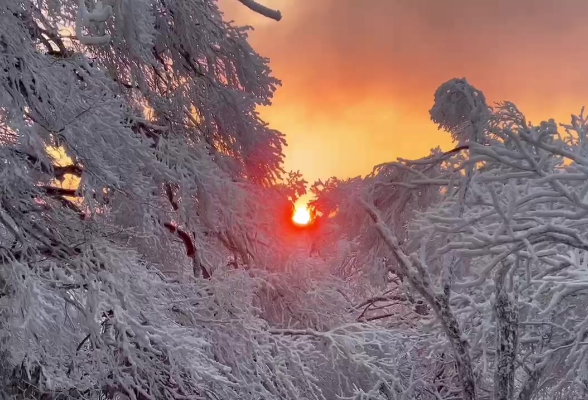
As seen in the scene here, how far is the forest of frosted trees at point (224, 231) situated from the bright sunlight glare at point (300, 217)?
151mm

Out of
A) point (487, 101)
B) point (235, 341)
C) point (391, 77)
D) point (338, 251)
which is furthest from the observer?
point (391, 77)

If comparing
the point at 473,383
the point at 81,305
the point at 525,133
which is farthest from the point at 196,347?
the point at 525,133

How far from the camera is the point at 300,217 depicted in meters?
6.27

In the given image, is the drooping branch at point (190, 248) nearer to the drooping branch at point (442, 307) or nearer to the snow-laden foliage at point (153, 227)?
the snow-laden foliage at point (153, 227)

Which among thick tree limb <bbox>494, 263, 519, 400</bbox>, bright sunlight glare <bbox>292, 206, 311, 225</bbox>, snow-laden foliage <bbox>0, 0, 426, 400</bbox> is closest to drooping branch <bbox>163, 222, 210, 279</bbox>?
snow-laden foliage <bbox>0, 0, 426, 400</bbox>

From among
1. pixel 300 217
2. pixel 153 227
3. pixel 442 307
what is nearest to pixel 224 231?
pixel 153 227

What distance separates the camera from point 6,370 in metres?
3.91

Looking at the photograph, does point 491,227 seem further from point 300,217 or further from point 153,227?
point 153,227

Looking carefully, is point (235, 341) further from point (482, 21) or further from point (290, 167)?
point (482, 21)

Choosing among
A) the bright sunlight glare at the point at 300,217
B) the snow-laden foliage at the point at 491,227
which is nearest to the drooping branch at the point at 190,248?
the bright sunlight glare at the point at 300,217

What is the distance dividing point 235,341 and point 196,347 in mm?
1112

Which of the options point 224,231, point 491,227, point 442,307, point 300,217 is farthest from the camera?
point 300,217

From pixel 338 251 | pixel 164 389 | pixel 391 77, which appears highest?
pixel 391 77

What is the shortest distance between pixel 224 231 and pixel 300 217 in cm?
95
